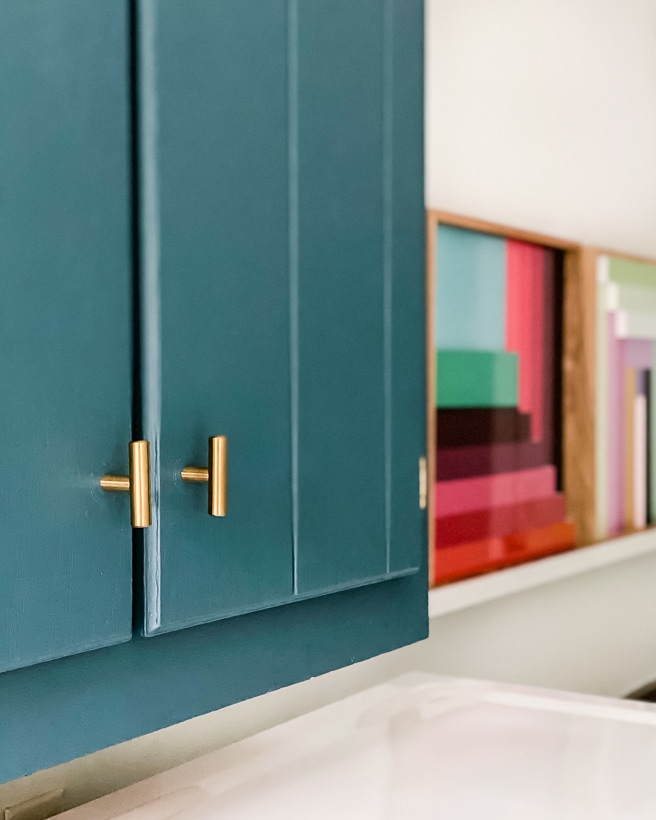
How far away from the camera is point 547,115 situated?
170 cm

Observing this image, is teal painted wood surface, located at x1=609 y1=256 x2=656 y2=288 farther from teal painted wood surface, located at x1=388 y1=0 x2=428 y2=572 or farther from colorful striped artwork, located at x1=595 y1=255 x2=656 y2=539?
teal painted wood surface, located at x1=388 y1=0 x2=428 y2=572

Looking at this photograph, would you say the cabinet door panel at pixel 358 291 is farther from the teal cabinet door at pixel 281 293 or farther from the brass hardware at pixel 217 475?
the brass hardware at pixel 217 475

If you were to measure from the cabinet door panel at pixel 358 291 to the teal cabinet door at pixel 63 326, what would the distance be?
0.17 metres

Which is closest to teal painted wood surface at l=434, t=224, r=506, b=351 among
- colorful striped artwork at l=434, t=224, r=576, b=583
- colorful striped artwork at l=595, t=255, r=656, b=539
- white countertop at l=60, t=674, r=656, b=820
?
colorful striped artwork at l=434, t=224, r=576, b=583

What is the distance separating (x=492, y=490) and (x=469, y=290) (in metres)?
0.33

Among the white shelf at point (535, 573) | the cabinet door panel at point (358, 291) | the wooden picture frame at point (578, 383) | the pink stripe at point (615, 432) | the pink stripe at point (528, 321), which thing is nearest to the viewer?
the cabinet door panel at point (358, 291)

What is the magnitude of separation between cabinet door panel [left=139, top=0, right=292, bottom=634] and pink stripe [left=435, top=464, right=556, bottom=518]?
740mm

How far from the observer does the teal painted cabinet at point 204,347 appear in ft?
1.83

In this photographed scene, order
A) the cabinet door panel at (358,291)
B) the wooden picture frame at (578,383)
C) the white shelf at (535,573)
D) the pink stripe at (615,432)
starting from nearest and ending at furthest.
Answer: the cabinet door panel at (358,291)
the white shelf at (535,573)
the wooden picture frame at (578,383)
the pink stripe at (615,432)

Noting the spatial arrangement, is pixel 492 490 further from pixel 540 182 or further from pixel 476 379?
pixel 540 182

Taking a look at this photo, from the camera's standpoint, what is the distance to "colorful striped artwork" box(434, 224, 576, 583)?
56.7 inches

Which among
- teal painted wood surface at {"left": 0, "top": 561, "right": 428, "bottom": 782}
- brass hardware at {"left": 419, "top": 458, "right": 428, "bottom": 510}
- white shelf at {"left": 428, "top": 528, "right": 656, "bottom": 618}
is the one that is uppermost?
brass hardware at {"left": 419, "top": 458, "right": 428, "bottom": 510}

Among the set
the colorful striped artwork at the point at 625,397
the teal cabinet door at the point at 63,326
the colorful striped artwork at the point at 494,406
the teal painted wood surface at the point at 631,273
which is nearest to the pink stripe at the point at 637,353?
the colorful striped artwork at the point at 625,397

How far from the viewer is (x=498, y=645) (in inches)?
63.5
